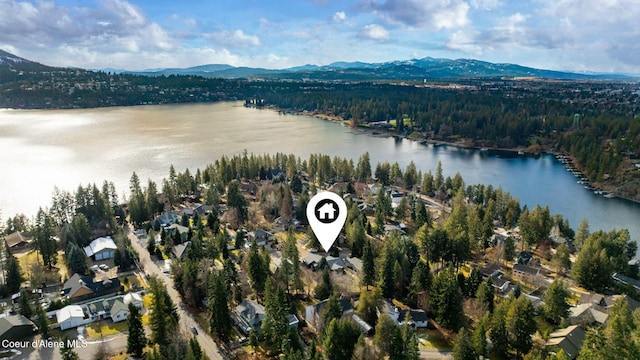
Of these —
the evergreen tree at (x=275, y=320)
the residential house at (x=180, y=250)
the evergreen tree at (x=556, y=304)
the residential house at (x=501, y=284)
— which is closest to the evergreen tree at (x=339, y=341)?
the evergreen tree at (x=275, y=320)

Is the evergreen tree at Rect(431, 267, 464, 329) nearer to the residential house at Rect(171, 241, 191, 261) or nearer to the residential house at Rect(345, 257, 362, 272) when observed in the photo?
the residential house at Rect(345, 257, 362, 272)

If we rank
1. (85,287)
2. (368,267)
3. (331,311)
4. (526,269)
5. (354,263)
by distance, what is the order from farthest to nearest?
(354,263) → (526,269) → (368,267) → (85,287) → (331,311)

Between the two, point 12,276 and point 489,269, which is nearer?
point 12,276

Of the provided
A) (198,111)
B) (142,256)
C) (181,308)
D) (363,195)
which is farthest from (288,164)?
(198,111)

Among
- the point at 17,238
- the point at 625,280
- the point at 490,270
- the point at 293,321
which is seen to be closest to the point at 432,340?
the point at 293,321

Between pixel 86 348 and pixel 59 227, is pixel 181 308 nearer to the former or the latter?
pixel 86 348

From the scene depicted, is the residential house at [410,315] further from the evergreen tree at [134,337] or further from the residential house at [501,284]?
the evergreen tree at [134,337]

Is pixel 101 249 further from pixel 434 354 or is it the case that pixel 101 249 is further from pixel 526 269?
pixel 526 269
